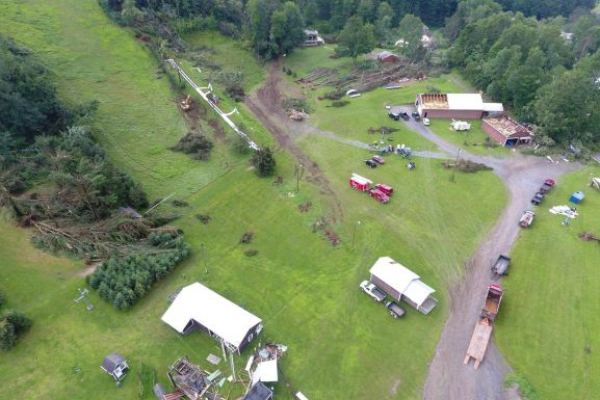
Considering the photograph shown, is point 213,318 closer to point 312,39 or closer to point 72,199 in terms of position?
point 72,199

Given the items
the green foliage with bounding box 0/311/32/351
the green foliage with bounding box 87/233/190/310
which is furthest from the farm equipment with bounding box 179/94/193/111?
the green foliage with bounding box 0/311/32/351

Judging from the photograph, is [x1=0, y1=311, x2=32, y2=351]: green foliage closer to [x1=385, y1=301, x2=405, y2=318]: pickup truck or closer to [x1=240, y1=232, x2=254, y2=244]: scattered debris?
[x1=240, y1=232, x2=254, y2=244]: scattered debris

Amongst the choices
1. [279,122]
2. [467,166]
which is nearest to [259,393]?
[467,166]

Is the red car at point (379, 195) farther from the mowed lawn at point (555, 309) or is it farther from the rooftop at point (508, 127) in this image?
the rooftop at point (508, 127)

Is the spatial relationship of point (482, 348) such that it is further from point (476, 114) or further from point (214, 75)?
point (214, 75)

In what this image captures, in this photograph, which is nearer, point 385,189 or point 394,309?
point 394,309
